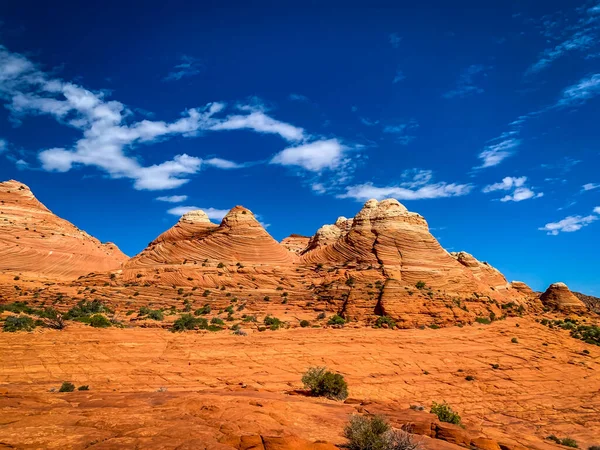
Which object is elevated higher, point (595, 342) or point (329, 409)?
point (595, 342)

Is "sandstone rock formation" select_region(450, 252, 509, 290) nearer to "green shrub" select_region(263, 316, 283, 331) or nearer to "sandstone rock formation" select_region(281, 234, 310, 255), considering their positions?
"sandstone rock formation" select_region(281, 234, 310, 255)

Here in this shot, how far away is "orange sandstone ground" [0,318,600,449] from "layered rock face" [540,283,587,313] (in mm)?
30993

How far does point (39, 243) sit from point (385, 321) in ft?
155

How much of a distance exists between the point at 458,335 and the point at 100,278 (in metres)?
35.1

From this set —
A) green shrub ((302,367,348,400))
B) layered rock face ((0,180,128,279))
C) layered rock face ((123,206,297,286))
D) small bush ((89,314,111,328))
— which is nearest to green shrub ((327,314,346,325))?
layered rock face ((123,206,297,286))

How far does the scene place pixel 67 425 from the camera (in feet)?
21.5

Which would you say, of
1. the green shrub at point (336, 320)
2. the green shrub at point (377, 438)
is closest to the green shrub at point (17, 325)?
the green shrub at point (377, 438)

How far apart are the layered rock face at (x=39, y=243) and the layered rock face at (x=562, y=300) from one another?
2650 inches

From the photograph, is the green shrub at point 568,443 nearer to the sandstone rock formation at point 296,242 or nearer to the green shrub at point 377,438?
the green shrub at point 377,438

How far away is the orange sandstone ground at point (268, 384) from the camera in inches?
275

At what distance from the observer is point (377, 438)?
281 inches

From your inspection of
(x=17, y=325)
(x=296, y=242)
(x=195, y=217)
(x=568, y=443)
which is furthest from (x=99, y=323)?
(x=296, y=242)

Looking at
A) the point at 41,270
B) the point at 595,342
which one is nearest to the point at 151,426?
the point at 595,342

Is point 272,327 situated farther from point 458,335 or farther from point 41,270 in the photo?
point 41,270
